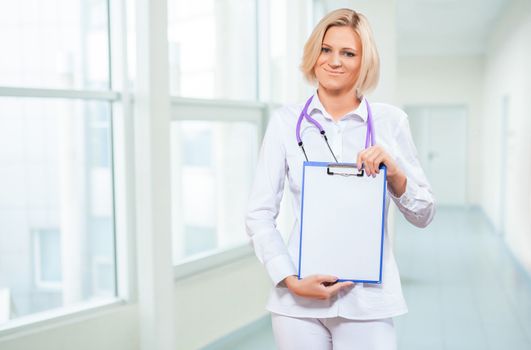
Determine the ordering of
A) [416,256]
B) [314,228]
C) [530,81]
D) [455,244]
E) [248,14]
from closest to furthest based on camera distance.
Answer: [314,228] < [248,14] < [530,81] < [416,256] < [455,244]

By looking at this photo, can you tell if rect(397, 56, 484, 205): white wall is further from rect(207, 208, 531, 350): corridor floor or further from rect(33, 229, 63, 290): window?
rect(33, 229, 63, 290): window

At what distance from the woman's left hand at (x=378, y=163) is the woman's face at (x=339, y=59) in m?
0.19

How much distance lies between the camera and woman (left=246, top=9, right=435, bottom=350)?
137 cm

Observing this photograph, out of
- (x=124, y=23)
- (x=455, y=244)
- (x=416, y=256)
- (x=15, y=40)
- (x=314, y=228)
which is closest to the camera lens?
(x=314, y=228)

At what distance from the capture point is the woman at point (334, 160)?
4.50 ft

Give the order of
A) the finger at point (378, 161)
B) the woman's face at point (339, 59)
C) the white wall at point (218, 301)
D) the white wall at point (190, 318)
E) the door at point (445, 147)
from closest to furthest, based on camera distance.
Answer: the finger at point (378, 161) < the woman's face at point (339, 59) < the white wall at point (190, 318) < the white wall at point (218, 301) < the door at point (445, 147)

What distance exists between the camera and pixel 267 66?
477cm

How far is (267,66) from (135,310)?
2.25m

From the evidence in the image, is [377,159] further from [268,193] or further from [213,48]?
[213,48]

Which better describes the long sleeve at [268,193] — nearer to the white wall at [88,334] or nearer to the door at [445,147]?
the white wall at [88,334]

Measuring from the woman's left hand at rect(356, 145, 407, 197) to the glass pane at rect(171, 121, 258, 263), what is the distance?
252cm

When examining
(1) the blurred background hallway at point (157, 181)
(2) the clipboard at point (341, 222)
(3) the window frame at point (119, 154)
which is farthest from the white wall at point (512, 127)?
(2) the clipboard at point (341, 222)

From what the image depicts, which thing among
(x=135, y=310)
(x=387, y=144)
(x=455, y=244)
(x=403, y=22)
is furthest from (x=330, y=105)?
(x=403, y=22)

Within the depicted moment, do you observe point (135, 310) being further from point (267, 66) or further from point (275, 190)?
point (267, 66)
